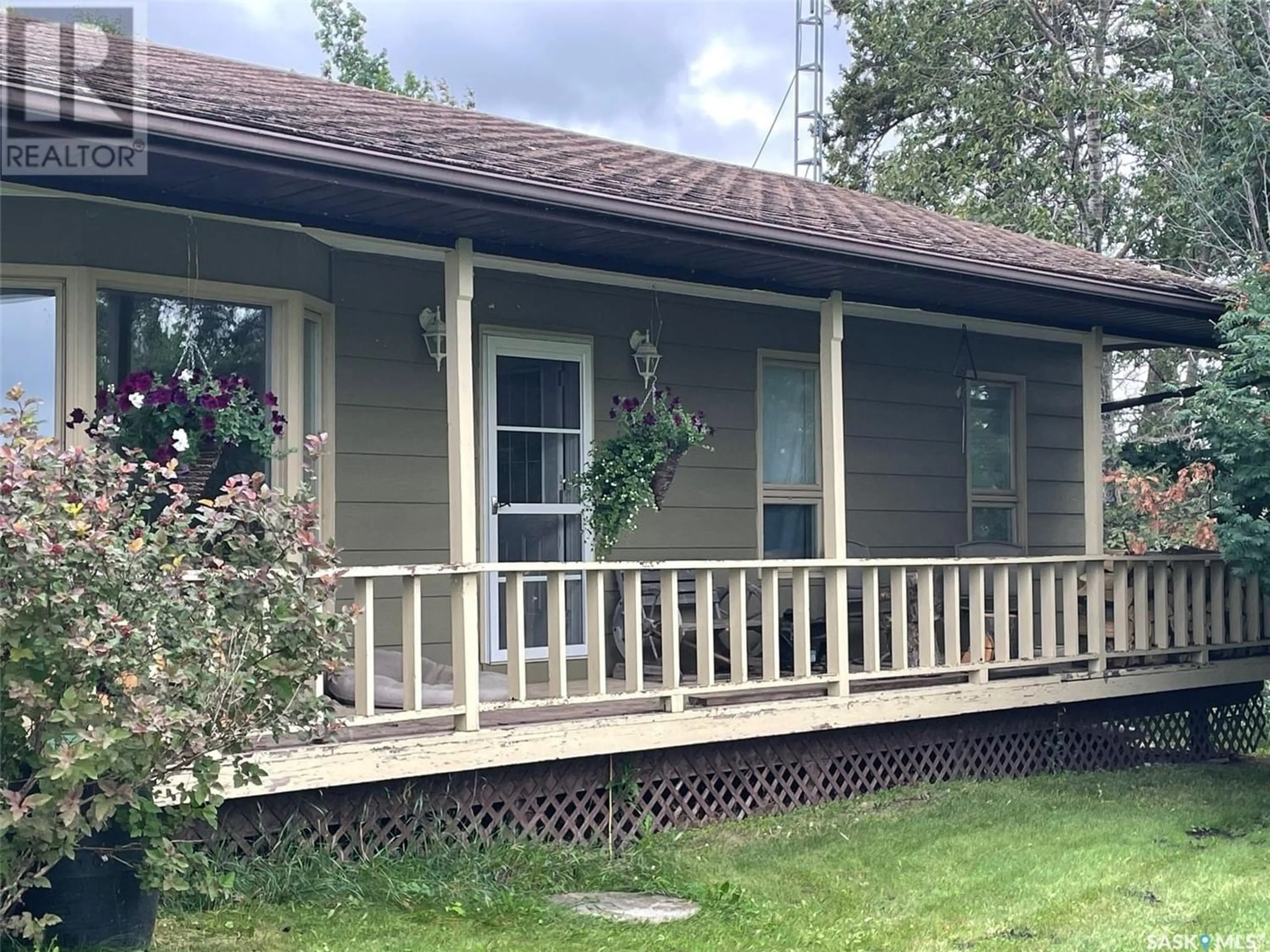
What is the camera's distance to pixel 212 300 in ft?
21.3

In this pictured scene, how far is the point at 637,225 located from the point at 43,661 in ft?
11.1

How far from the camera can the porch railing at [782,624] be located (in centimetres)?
601

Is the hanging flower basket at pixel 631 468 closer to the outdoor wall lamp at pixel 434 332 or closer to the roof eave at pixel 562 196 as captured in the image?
the outdoor wall lamp at pixel 434 332

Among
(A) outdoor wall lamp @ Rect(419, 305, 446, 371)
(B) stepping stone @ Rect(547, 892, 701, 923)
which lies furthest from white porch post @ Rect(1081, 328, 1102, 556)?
(B) stepping stone @ Rect(547, 892, 701, 923)

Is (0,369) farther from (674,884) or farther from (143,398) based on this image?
(674,884)

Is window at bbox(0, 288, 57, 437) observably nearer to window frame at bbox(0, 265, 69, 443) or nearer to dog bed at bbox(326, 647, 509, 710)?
window frame at bbox(0, 265, 69, 443)

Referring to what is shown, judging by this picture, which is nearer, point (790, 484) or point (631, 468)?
point (631, 468)

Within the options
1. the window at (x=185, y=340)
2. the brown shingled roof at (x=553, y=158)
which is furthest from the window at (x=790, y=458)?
the window at (x=185, y=340)

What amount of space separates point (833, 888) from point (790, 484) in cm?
408

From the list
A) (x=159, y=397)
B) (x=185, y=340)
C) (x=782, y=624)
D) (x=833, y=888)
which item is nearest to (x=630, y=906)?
(x=833, y=888)

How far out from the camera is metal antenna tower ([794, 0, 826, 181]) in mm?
17922

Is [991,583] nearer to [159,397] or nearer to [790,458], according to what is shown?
[790,458]

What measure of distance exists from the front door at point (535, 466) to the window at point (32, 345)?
2474mm

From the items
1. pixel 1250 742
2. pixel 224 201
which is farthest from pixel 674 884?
pixel 1250 742
